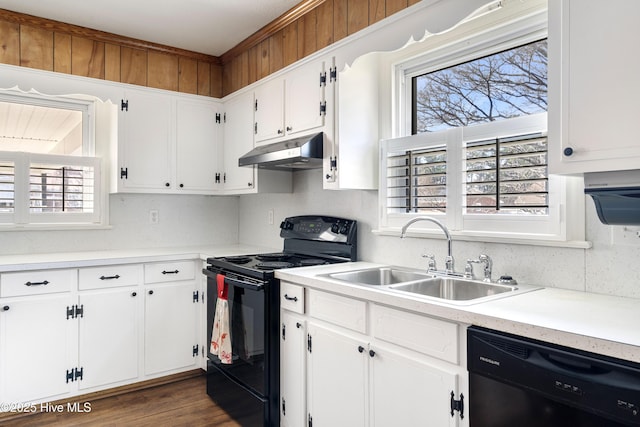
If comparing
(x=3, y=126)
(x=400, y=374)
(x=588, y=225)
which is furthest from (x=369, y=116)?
(x=3, y=126)

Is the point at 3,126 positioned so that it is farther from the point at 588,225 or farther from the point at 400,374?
the point at 588,225

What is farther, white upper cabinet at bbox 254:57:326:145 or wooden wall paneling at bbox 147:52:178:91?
wooden wall paneling at bbox 147:52:178:91

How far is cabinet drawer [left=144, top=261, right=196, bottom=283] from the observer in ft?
10.1

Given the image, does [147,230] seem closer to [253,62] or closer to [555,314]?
[253,62]

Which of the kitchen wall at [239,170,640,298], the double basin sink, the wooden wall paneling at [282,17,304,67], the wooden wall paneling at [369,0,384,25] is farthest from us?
the wooden wall paneling at [282,17,304,67]

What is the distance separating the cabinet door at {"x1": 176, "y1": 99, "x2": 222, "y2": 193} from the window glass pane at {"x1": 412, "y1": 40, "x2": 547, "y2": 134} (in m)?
1.80

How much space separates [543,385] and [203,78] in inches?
133

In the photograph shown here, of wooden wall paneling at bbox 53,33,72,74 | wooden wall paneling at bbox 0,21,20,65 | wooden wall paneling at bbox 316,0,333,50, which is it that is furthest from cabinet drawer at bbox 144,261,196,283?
wooden wall paneling at bbox 316,0,333,50

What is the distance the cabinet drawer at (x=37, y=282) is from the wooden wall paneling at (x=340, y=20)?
219 centimetres

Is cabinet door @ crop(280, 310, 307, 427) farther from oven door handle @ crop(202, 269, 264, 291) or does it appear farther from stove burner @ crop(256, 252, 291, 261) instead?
stove burner @ crop(256, 252, 291, 261)

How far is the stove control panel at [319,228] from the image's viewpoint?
2723 millimetres

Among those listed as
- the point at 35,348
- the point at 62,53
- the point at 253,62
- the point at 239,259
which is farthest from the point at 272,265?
the point at 62,53

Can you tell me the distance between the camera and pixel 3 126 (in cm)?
305

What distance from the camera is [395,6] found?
2109mm
